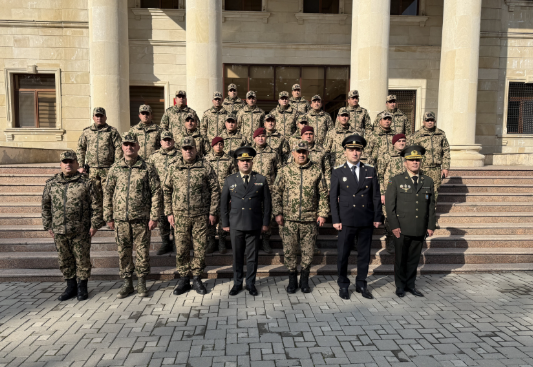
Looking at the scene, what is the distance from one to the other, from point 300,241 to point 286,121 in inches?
154

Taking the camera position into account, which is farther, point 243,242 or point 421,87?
point 421,87

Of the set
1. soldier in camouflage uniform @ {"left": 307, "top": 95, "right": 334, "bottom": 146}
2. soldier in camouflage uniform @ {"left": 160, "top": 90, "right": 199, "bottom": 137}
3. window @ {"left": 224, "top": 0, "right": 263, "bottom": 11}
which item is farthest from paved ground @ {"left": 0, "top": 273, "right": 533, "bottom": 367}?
window @ {"left": 224, "top": 0, "right": 263, "bottom": 11}

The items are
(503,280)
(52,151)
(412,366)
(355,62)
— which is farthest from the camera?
(52,151)

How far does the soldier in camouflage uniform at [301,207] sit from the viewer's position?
211 inches

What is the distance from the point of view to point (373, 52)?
10273 mm

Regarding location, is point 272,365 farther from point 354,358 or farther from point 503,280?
point 503,280

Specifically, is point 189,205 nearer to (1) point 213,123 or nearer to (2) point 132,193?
(2) point 132,193

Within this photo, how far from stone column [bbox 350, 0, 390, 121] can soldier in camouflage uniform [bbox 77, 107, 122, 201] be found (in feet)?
23.2

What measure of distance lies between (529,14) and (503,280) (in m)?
13.7

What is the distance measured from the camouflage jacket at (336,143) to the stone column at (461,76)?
540 centimetres

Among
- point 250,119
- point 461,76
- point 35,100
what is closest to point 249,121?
point 250,119

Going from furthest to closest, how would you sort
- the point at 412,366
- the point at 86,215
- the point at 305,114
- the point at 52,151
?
1. the point at 52,151
2. the point at 305,114
3. the point at 86,215
4. the point at 412,366

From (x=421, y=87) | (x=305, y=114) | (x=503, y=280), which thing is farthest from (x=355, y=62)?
(x=503, y=280)

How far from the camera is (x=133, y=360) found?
353 cm
